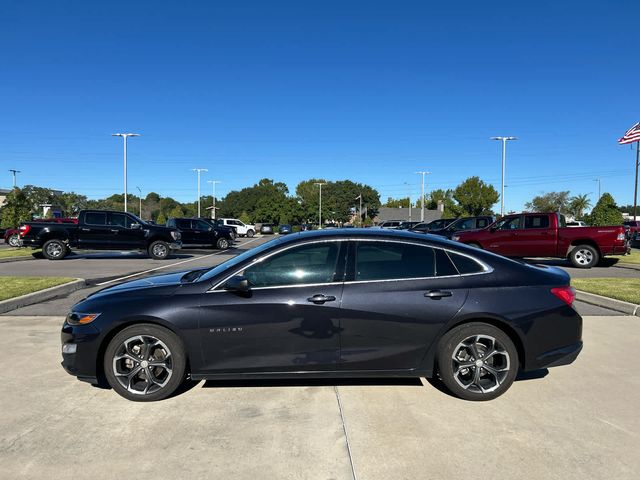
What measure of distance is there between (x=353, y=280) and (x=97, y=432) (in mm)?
2382

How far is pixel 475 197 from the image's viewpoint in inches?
3110

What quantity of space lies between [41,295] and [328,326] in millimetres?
7190

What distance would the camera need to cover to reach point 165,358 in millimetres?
3959

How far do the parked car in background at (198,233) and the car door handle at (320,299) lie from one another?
21.1 m

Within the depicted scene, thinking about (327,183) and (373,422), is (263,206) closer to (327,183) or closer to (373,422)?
(327,183)

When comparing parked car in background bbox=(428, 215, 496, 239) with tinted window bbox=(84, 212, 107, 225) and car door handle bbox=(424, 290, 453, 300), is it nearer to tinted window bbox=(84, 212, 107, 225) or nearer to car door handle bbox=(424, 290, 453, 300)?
tinted window bbox=(84, 212, 107, 225)

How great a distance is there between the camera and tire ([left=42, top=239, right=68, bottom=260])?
56.4 feet

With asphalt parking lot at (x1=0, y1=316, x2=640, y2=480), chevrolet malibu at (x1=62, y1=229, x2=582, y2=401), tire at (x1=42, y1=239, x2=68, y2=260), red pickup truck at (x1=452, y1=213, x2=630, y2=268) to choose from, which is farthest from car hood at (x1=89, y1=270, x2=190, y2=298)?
tire at (x1=42, y1=239, x2=68, y2=260)

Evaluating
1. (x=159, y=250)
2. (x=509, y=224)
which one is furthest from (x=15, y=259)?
(x=509, y=224)

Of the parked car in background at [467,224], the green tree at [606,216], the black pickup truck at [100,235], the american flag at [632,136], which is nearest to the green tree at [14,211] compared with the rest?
the black pickup truck at [100,235]

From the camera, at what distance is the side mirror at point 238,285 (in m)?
3.86

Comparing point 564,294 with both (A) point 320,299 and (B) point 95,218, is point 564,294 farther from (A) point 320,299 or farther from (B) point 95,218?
(B) point 95,218

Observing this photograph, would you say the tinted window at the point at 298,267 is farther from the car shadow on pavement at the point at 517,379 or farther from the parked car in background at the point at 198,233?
the parked car in background at the point at 198,233

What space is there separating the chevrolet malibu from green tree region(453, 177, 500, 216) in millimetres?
77807
